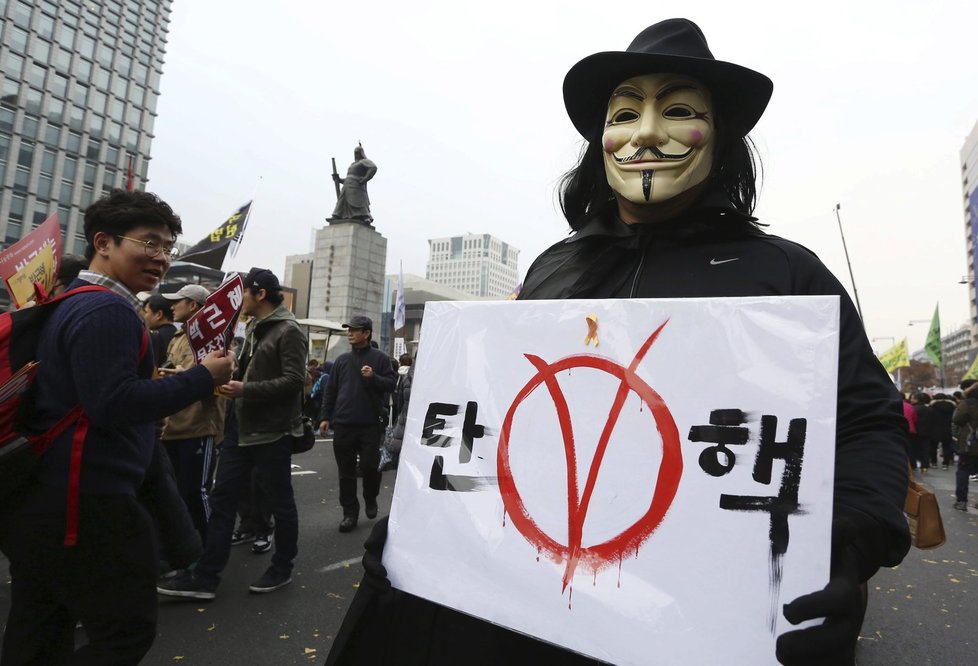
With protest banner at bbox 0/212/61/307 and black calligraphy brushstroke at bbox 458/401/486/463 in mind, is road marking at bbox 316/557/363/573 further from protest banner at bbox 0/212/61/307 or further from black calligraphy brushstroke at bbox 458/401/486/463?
black calligraphy brushstroke at bbox 458/401/486/463

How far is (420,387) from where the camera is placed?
1.30 metres

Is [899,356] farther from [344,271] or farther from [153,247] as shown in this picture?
[153,247]

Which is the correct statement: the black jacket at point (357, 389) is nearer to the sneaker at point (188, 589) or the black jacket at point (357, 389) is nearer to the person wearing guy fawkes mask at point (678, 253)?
the sneaker at point (188, 589)

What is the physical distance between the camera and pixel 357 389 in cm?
542

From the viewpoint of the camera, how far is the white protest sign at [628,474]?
893 millimetres

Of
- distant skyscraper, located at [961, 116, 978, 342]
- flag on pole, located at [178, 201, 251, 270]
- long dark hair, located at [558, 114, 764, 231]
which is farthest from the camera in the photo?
distant skyscraper, located at [961, 116, 978, 342]

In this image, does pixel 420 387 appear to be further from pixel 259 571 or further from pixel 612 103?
pixel 259 571

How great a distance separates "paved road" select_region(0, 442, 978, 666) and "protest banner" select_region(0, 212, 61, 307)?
1.91m

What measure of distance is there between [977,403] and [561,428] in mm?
9258

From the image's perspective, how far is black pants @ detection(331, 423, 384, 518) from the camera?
5.17m

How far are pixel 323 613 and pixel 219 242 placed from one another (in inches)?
302

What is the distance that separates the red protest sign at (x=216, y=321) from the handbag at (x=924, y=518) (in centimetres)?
219

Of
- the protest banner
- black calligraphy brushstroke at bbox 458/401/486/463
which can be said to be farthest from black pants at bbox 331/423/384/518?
black calligraphy brushstroke at bbox 458/401/486/463

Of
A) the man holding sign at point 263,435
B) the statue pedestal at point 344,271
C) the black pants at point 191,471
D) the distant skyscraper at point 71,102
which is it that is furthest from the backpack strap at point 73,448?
the distant skyscraper at point 71,102
